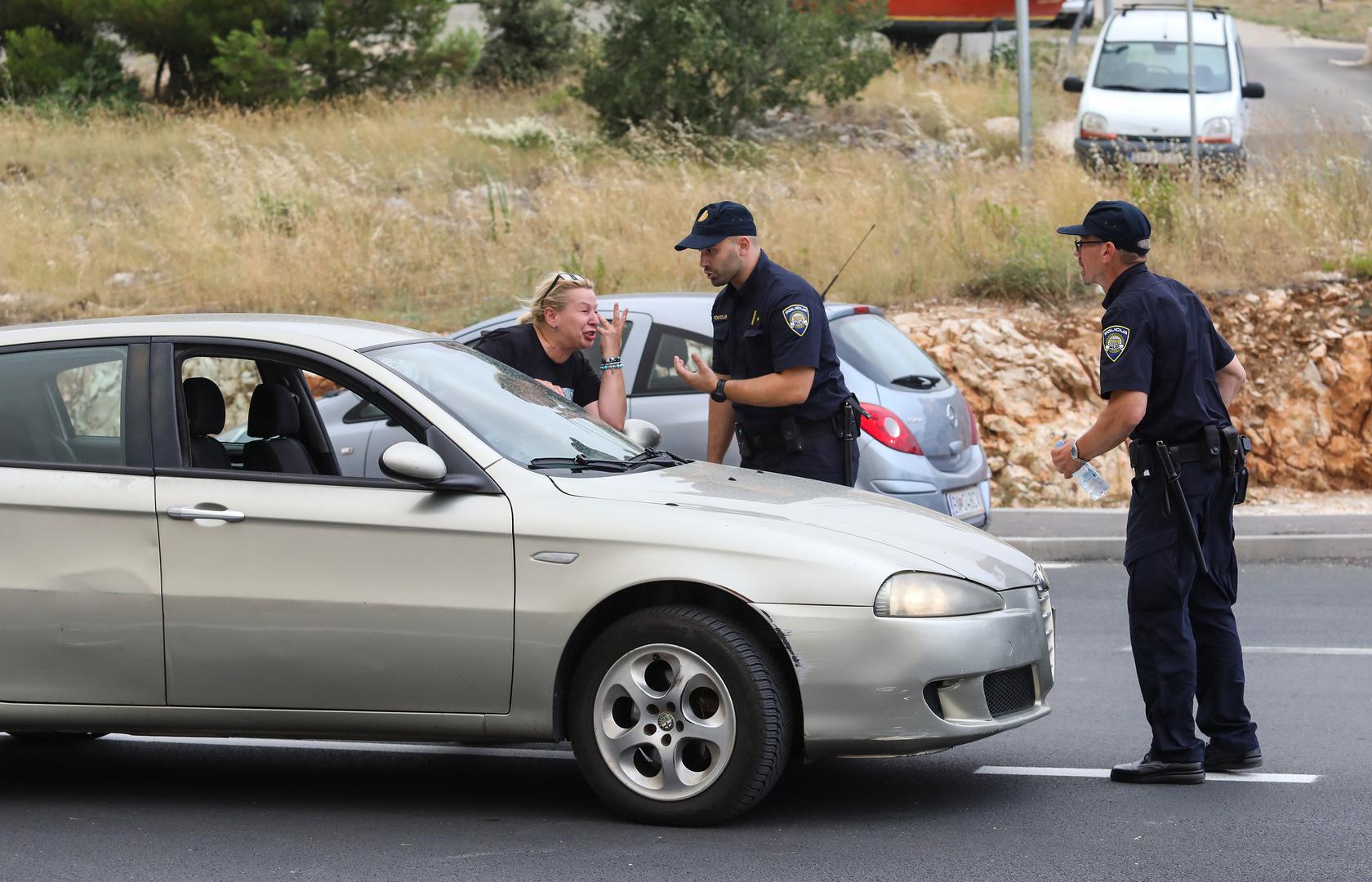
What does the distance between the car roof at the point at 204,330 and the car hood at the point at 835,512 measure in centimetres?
94

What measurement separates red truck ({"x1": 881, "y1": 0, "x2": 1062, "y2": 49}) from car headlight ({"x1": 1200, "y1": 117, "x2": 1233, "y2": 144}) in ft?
33.5

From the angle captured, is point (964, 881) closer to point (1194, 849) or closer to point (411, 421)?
point (1194, 849)

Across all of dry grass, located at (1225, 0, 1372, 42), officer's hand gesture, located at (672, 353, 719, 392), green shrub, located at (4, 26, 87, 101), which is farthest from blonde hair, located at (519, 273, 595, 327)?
dry grass, located at (1225, 0, 1372, 42)

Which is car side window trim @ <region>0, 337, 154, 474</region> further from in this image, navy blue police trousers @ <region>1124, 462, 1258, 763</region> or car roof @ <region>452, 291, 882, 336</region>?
car roof @ <region>452, 291, 882, 336</region>

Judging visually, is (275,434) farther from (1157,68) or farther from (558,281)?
(1157,68)

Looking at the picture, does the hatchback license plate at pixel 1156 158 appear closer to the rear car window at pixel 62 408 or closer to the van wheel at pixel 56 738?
the van wheel at pixel 56 738

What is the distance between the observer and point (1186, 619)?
18.0 ft

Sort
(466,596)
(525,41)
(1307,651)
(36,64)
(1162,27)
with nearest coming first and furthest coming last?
1. (466,596)
2. (1307,651)
3. (1162,27)
4. (36,64)
5. (525,41)

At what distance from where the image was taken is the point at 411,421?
5.27 m

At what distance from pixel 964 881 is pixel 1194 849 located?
0.75m

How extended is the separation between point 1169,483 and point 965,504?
11.7 ft

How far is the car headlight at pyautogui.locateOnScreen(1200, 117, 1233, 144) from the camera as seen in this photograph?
17.9 meters

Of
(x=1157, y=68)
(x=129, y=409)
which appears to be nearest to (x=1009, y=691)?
(x=129, y=409)

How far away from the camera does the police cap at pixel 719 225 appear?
21.4ft
